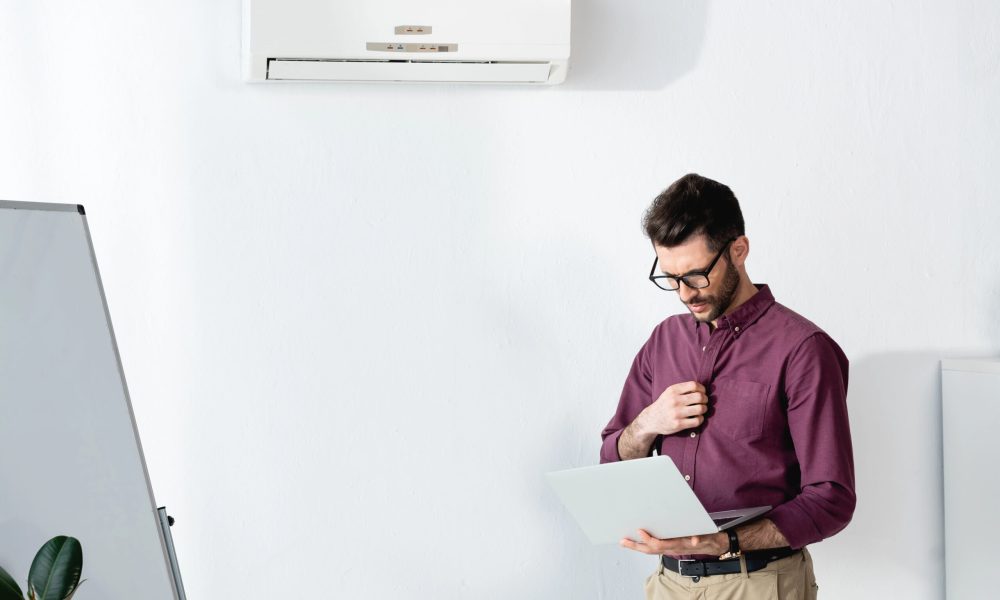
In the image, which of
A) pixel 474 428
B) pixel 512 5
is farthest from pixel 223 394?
pixel 512 5

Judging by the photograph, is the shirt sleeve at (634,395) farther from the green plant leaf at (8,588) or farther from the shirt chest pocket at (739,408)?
the green plant leaf at (8,588)

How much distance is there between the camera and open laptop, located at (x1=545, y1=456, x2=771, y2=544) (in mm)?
1499

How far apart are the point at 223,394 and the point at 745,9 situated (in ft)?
4.78

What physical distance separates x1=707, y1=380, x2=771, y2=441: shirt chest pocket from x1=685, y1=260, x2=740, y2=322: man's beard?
0.13 meters

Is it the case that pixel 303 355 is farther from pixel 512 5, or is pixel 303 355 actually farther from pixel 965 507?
pixel 965 507

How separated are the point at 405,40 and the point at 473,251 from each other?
1.55 ft

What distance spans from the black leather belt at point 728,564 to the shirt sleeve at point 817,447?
0.09 meters

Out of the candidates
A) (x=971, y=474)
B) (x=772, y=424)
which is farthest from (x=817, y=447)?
(x=971, y=474)

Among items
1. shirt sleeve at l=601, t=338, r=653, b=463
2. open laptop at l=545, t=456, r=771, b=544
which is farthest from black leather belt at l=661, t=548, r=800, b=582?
shirt sleeve at l=601, t=338, r=653, b=463

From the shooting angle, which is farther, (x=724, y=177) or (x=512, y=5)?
(x=724, y=177)

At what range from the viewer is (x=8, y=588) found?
1.10 metres

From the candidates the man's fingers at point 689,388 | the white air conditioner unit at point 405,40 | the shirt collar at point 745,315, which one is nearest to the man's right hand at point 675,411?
the man's fingers at point 689,388

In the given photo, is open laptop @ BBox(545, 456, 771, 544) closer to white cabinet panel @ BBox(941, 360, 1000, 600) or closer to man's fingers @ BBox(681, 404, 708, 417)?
man's fingers @ BBox(681, 404, 708, 417)

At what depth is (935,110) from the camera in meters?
2.30
